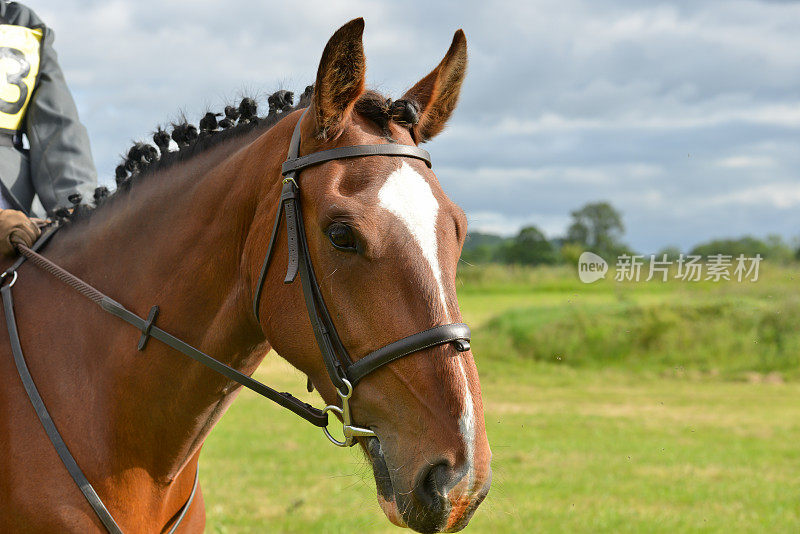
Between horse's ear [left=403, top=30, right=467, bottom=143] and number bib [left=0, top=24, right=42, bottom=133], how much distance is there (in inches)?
85.5

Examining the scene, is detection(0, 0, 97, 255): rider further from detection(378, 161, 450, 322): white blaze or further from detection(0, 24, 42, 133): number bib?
detection(378, 161, 450, 322): white blaze

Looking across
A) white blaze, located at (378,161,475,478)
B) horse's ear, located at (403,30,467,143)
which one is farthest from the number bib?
white blaze, located at (378,161,475,478)

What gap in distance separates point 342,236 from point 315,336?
33 cm

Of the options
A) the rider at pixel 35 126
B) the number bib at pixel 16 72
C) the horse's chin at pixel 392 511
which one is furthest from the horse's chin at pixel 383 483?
the number bib at pixel 16 72

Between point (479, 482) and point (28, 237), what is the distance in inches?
82.9

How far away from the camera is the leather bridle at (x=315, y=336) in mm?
2064

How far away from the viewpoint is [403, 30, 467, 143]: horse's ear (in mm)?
2652

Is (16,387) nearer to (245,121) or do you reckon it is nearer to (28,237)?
(28,237)

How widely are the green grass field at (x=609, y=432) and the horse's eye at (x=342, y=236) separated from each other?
0.70 meters

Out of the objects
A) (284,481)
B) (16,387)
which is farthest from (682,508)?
(16,387)

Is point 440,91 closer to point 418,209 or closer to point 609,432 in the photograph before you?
point 418,209

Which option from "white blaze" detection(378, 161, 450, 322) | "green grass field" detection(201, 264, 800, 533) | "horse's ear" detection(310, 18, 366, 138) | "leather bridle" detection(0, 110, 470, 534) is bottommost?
"green grass field" detection(201, 264, 800, 533)

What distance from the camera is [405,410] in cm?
204

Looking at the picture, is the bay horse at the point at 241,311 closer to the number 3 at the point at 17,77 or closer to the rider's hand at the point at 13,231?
the rider's hand at the point at 13,231
